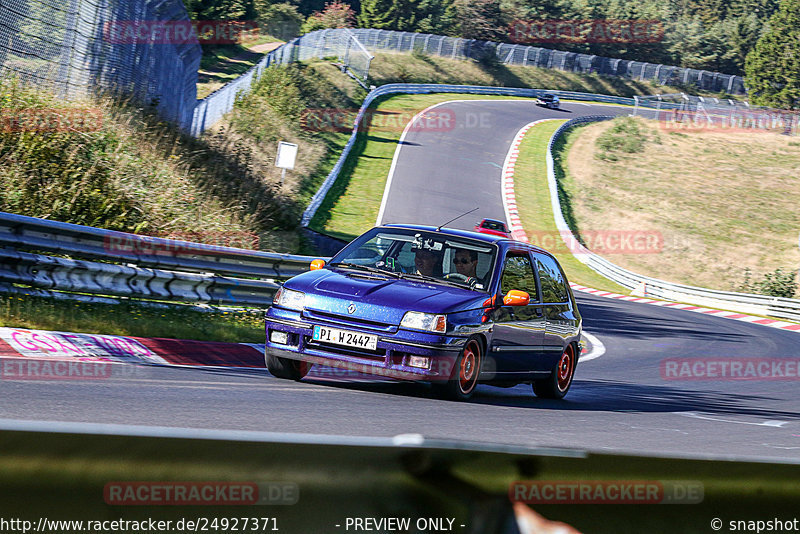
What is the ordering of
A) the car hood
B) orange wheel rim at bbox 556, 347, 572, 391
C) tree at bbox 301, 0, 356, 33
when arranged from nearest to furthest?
the car hood → orange wheel rim at bbox 556, 347, 572, 391 → tree at bbox 301, 0, 356, 33

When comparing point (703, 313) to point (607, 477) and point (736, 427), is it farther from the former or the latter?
point (607, 477)

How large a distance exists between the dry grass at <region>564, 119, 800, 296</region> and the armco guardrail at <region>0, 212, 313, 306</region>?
28.1 metres

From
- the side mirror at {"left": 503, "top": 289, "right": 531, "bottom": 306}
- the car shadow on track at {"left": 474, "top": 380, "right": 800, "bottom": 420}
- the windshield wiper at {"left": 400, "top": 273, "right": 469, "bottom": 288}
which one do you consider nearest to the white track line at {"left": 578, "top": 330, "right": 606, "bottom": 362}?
the car shadow on track at {"left": 474, "top": 380, "right": 800, "bottom": 420}

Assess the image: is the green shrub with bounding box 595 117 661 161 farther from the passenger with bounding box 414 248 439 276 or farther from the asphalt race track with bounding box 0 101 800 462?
the passenger with bounding box 414 248 439 276

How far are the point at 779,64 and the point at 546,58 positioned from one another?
20.9 meters

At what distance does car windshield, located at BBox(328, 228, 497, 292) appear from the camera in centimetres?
873

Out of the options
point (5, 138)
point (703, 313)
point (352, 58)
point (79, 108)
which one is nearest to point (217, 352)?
point (5, 138)

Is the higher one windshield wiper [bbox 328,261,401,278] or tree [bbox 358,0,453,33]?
tree [bbox 358,0,453,33]

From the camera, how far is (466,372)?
325 inches

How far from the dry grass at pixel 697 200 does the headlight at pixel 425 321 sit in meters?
31.1

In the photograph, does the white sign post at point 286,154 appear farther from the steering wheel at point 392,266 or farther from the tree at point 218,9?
the tree at point 218,9

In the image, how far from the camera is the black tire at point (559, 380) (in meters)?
9.92

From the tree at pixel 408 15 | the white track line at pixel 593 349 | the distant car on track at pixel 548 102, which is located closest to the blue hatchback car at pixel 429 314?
the white track line at pixel 593 349

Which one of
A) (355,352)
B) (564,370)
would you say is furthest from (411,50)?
(355,352)
